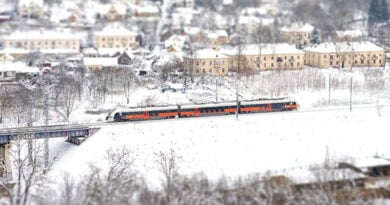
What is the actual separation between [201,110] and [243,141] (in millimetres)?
3584

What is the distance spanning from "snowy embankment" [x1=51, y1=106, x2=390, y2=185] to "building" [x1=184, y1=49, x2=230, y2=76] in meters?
8.87

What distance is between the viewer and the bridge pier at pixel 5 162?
25172 mm

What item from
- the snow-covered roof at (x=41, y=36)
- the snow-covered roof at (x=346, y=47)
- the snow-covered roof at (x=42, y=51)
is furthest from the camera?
the snow-covered roof at (x=41, y=36)

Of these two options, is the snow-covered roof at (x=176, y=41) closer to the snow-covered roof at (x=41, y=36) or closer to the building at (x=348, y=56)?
the snow-covered roof at (x=41, y=36)

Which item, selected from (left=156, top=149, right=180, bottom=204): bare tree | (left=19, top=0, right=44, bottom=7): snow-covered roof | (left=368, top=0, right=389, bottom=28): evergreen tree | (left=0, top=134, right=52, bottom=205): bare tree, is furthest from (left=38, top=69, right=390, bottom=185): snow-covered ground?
(left=19, top=0, right=44, bottom=7): snow-covered roof

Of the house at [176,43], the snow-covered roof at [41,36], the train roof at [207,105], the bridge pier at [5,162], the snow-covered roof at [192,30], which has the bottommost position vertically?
the bridge pier at [5,162]

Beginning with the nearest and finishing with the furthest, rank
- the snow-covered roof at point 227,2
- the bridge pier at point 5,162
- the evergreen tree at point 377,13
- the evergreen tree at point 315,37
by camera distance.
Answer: the bridge pier at point 5,162 → the evergreen tree at point 315,37 → the evergreen tree at point 377,13 → the snow-covered roof at point 227,2

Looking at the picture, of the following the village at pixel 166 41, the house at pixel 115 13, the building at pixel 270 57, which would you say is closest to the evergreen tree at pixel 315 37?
the village at pixel 166 41

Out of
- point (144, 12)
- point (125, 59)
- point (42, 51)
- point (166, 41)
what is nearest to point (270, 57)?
point (125, 59)

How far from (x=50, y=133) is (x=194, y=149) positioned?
19.0ft

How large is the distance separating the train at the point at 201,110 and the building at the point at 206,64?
7730 mm

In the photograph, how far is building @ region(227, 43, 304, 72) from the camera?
131ft

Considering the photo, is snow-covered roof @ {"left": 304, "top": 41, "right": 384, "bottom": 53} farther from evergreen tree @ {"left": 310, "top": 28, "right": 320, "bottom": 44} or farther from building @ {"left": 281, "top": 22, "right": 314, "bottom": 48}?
building @ {"left": 281, "top": 22, "right": 314, "bottom": 48}

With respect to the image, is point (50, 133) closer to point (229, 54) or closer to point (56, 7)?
point (229, 54)
